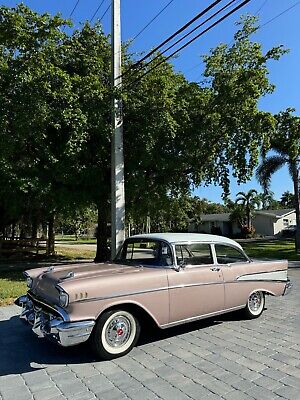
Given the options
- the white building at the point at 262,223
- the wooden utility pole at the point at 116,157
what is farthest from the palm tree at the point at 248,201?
the wooden utility pole at the point at 116,157

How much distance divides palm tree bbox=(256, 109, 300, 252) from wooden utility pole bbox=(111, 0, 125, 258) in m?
7.86

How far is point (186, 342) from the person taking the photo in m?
5.49

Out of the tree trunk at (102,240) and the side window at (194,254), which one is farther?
the tree trunk at (102,240)

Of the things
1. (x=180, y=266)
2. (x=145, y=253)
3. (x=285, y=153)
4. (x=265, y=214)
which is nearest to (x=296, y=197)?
(x=285, y=153)

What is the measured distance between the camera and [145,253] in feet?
20.1

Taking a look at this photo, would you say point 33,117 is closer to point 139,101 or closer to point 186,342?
point 139,101

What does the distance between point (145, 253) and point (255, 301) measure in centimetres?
233

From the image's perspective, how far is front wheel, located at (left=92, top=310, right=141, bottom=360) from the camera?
4.75 meters

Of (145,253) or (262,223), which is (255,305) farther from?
(262,223)

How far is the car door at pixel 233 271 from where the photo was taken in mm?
6168

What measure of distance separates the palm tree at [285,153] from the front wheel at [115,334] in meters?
13.3

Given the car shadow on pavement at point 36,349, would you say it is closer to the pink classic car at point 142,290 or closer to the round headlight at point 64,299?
the pink classic car at point 142,290

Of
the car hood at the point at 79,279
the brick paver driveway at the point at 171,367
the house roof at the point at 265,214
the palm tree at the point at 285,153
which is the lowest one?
the brick paver driveway at the point at 171,367

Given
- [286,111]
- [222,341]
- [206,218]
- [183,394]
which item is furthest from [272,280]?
[206,218]
